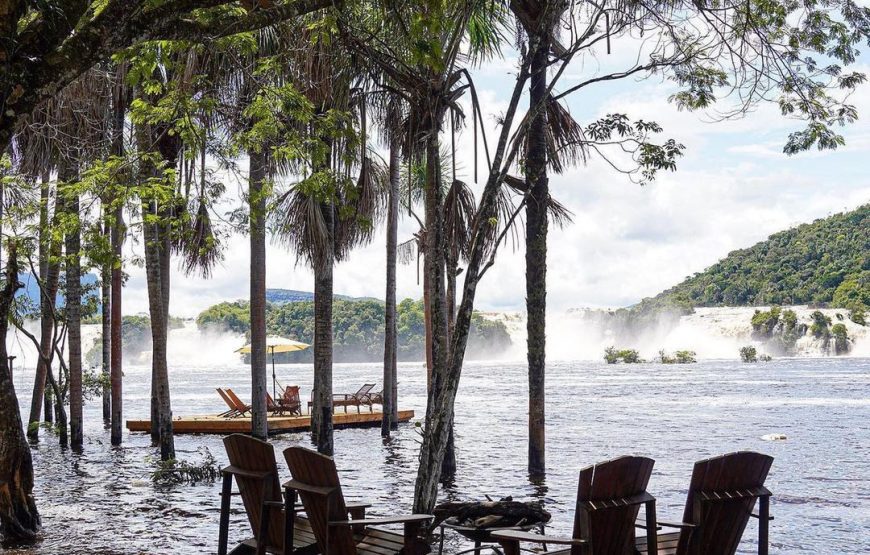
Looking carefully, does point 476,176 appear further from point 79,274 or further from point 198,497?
point 79,274

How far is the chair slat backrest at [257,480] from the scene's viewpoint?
19.5 feet

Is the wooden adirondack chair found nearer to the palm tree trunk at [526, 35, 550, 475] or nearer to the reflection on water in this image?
the reflection on water

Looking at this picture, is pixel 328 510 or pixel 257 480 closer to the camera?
pixel 328 510

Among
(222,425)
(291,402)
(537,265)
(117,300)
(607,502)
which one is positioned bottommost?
(222,425)

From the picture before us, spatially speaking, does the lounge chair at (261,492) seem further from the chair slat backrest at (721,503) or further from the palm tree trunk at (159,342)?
the palm tree trunk at (159,342)

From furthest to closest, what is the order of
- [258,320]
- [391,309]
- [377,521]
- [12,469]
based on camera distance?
[391,309] < [258,320] < [12,469] < [377,521]

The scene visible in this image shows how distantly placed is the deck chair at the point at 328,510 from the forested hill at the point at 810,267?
119 meters

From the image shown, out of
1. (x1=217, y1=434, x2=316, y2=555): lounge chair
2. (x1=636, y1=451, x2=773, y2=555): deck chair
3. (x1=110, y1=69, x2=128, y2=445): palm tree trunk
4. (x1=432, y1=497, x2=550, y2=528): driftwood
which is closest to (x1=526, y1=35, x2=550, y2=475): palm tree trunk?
(x1=432, y1=497, x2=550, y2=528): driftwood

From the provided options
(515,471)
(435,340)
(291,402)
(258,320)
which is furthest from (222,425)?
(435,340)

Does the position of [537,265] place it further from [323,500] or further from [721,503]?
[323,500]

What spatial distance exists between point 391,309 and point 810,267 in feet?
361

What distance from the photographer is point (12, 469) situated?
825 cm

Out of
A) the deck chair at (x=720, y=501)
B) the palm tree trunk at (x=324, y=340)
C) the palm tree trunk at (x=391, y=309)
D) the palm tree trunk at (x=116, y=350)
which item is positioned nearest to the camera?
the deck chair at (x=720, y=501)

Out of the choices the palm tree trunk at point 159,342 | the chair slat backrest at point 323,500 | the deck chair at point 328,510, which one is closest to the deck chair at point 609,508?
the deck chair at point 328,510
